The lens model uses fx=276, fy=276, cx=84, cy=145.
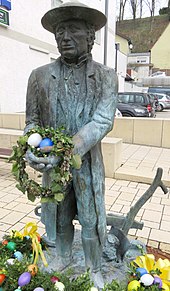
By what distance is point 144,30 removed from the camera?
48438 millimetres

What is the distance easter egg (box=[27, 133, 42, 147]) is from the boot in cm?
86

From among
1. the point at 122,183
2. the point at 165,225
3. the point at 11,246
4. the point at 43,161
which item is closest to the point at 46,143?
Answer: the point at 43,161

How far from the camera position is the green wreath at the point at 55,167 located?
1.54 m

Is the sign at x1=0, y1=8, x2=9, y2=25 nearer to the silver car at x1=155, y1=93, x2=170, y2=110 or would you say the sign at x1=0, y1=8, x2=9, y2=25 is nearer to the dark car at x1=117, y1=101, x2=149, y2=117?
the dark car at x1=117, y1=101, x2=149, y2=117

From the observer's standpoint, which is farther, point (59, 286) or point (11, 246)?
point (11, 246)

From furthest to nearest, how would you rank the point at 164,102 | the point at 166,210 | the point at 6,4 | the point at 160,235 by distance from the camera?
the point at 164,102, the point at 6,4, the point at 166,210, the point at 160,235

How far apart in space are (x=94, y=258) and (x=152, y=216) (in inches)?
79.5

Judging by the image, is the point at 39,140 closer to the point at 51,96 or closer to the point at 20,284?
the point at 51,96

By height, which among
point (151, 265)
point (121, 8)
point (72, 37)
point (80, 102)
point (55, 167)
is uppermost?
point (121, 8)

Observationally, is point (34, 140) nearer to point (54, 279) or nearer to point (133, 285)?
point (54, 279)

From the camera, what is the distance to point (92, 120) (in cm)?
175

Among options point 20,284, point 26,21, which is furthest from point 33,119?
point 26,21

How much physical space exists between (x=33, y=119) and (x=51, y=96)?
228 millimetres

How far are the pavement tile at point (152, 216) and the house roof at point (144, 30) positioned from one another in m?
45.8
